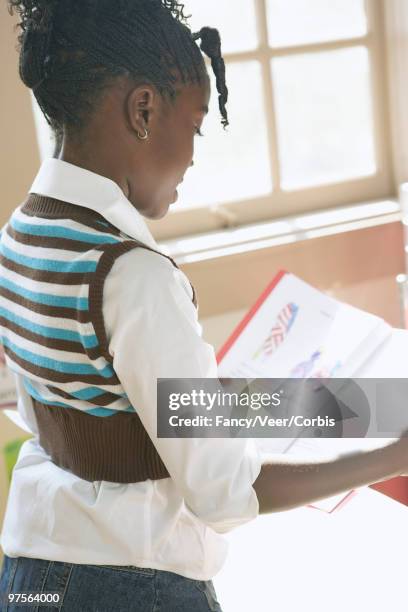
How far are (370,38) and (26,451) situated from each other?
150cm

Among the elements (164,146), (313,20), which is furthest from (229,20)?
(164,146)

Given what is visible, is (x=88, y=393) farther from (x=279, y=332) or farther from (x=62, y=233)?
(x=279, y=332)

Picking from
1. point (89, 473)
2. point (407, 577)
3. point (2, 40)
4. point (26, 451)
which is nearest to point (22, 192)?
point (2, 40)

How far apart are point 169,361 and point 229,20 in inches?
54.5

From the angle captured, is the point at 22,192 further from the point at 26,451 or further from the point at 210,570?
the point at 210,570

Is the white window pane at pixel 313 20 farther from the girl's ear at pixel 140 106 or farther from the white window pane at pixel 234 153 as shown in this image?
the girl's ear at pixel 140 106

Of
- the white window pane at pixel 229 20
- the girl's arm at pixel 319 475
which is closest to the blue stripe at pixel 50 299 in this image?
the girl's arm at pixel 319 475

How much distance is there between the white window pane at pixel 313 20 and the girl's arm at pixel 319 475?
136cm

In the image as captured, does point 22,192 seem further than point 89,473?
Yes

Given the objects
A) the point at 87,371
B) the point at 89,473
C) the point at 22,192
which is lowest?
the point at 89,473

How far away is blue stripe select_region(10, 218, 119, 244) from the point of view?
0.67 m

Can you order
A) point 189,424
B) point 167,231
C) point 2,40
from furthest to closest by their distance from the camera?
1. point 167,231
2. point 2,40
3. point 189,424

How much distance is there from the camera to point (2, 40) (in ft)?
4.94

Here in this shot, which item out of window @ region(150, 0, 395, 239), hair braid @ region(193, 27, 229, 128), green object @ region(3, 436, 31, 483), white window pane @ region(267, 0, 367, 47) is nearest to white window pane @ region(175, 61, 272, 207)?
window @ region(150, 0, 395, 239)
